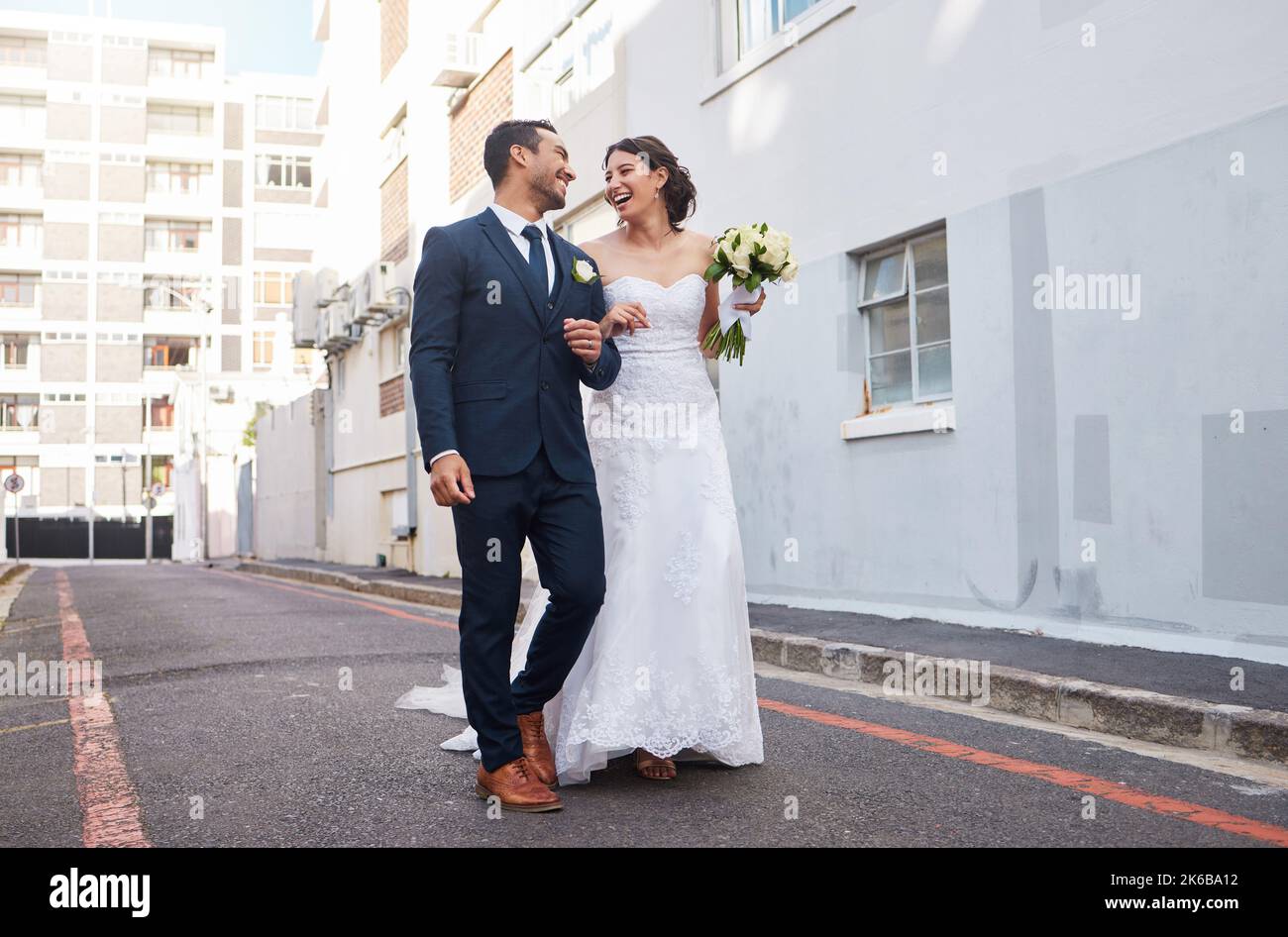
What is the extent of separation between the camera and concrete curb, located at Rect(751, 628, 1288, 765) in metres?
4.59

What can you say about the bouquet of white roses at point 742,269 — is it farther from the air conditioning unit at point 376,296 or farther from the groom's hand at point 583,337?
the air conditioning unit at point 376,296

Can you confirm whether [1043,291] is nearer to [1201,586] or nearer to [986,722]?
[1201,586]

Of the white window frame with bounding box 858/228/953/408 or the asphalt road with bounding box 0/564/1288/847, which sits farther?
the white window frame with bounding box 858/228/953/408

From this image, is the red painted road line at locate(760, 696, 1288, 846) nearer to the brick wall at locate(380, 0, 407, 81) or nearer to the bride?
the bride

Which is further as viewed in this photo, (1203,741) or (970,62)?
(970,62)

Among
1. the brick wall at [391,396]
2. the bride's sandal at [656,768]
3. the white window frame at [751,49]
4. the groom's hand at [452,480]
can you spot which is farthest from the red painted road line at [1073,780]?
the brick wall at [391,396]

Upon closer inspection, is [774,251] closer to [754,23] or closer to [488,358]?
[488,358]

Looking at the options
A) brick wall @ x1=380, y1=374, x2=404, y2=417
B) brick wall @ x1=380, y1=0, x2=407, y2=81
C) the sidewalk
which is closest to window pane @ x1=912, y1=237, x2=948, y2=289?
the sidewalk

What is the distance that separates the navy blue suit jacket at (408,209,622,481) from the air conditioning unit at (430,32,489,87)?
1459cm

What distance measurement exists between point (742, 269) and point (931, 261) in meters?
4.82

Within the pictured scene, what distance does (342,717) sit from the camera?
5.30m

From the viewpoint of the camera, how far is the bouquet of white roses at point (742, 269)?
14.0 ft
